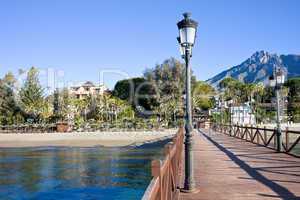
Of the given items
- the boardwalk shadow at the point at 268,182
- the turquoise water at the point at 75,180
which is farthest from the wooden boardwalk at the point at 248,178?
the turquoise water at the point at 75,180

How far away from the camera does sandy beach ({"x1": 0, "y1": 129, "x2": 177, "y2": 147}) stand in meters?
49.8

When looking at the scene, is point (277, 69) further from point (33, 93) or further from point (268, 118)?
point (268, 118)

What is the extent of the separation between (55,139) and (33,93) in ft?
72.6

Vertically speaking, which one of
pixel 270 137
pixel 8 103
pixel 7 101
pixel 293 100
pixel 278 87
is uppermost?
pixel 293 100

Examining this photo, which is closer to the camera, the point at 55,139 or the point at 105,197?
the point at 105,197

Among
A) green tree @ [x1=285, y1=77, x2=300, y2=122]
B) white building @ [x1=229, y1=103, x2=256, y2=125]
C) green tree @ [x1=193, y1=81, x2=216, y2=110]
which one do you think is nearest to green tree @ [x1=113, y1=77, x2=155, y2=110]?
green tree @ [x1=193, y1=81, x2=216, y2=110]

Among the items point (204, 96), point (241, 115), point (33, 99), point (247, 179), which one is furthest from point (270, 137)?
point (204, 96)

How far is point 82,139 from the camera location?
173 feet

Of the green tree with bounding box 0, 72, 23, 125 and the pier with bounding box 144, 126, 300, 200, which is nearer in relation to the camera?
the pier with bounding box 144, 126, 300, 200

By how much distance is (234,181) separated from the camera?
1072 cm

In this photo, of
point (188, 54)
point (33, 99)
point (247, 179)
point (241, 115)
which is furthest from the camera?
point (33, 99)

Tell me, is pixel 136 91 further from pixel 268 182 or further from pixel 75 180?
pixel 268 182

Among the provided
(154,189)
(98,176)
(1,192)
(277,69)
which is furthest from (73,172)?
(154,189)

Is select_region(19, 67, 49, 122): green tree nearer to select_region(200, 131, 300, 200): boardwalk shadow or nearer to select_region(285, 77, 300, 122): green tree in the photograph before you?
select_region(285, 77, 300, 122): green tree
